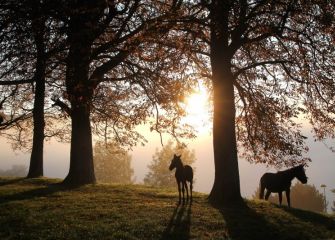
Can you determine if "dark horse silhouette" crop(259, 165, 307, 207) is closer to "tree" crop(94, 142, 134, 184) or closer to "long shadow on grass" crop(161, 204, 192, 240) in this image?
"long shadow on grass" crop(161, 204, 192, 240)

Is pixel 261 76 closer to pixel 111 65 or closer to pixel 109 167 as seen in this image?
pixel 111 65

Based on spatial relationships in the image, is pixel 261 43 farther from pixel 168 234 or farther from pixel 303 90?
pixel 168 234

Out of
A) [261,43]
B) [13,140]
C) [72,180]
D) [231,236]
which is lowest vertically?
[231,236]

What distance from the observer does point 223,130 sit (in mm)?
22797

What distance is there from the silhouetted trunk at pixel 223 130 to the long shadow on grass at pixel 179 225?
3282 mm

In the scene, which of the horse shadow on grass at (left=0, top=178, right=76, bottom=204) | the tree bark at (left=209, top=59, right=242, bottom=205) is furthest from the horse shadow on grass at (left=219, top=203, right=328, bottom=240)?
the horse shadow on grass at (left=0, top=178, right=76, bottom=204)

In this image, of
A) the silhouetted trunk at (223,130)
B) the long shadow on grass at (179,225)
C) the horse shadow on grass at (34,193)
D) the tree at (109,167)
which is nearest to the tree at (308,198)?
the tree at (109,167)

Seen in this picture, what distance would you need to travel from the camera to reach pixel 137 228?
1530 cm

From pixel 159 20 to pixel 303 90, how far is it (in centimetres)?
1240

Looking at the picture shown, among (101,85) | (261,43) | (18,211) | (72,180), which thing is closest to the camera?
(18,211)

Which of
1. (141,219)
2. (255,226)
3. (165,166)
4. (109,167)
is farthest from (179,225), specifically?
(109,167)

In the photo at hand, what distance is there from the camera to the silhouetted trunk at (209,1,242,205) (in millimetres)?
22297

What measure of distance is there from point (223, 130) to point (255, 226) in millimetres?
7273

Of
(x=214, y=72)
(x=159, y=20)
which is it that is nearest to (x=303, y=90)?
(x=214, y=72)
